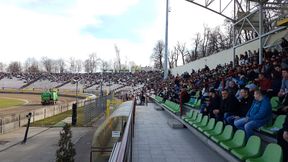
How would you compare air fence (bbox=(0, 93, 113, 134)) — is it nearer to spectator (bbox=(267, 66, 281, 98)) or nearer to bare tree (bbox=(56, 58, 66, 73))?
spectator (bbox=(267, 66, 281, 98))

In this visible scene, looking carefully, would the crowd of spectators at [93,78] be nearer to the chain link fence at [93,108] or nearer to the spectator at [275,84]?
the chain link fence at [93,108]

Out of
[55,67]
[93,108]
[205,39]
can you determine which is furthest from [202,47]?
[55,67]

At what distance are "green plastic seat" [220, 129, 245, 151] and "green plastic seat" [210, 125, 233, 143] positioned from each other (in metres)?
0.23

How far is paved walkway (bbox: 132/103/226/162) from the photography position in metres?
9.18

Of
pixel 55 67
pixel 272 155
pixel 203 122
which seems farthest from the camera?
pixel 55 67

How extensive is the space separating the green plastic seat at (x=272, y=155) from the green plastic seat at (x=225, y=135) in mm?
2115

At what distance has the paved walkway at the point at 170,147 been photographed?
9180 millimetres

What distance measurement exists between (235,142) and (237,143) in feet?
0.55

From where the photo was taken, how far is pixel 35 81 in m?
117

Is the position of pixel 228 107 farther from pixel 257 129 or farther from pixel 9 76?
pixel 9 76

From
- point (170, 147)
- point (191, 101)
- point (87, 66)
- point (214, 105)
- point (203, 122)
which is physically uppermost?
point (87, 66)

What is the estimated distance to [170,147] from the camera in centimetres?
1066

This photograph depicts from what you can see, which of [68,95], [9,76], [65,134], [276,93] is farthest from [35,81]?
[276,93]

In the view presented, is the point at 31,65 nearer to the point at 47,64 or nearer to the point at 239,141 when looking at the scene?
the point at 47,64
